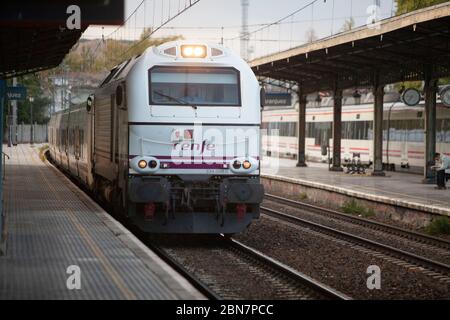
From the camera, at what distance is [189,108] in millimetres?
12875

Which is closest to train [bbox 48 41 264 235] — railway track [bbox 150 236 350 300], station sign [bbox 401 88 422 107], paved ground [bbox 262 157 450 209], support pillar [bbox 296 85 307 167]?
railway track [bbox 150 236 350 300]

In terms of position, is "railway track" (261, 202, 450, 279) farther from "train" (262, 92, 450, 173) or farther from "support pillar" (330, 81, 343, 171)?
"support pillar" (330, 81, 343, 171)

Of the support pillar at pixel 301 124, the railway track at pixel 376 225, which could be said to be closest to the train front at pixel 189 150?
the railway track at pixel 376 225

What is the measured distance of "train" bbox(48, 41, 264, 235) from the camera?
41.5 feet

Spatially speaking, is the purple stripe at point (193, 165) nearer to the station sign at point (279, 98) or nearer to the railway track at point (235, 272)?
the railway track at point (235, 272)

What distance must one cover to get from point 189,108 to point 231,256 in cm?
244

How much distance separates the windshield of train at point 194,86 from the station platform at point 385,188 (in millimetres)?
6420

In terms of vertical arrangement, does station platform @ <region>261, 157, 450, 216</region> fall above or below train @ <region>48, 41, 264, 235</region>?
below

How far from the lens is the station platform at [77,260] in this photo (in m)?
8.16

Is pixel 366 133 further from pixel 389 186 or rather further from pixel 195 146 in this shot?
pixel 195 146

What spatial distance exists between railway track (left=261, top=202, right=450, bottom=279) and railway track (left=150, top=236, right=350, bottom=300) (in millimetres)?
2361
